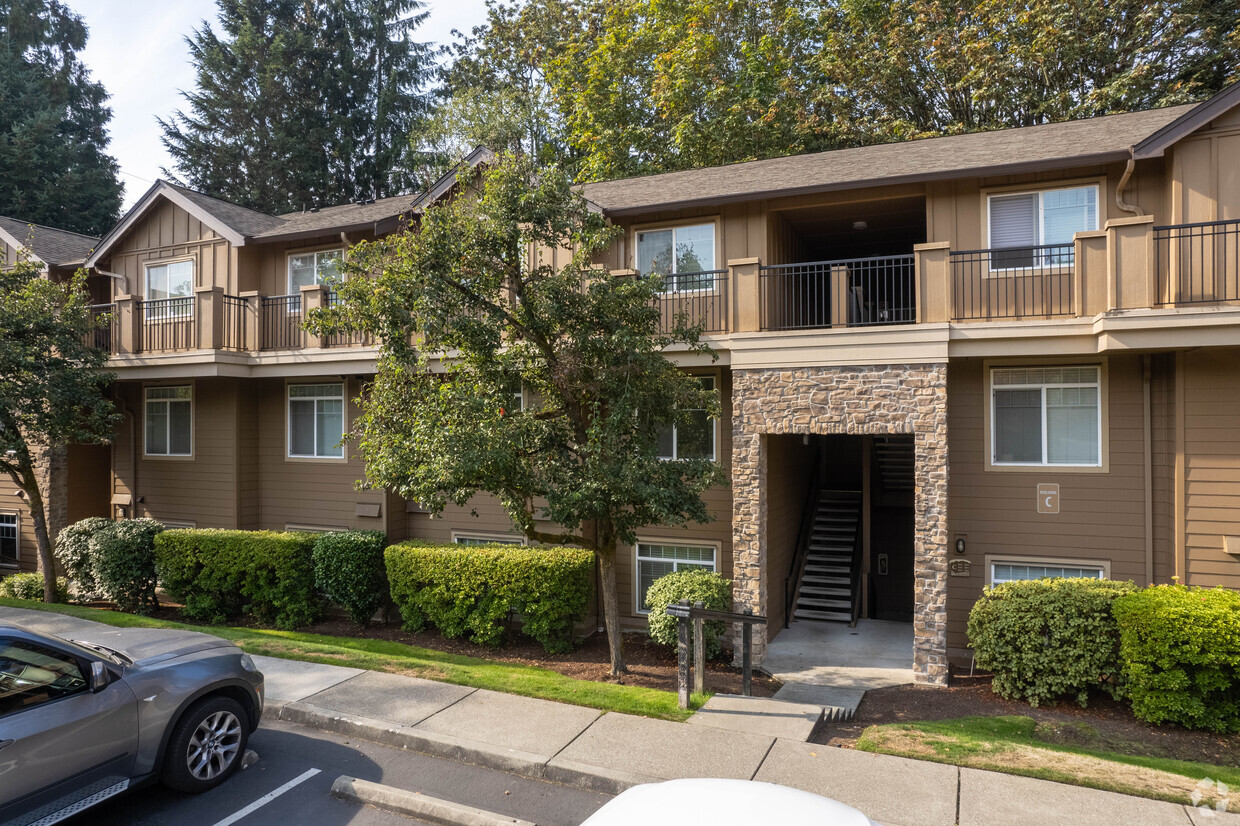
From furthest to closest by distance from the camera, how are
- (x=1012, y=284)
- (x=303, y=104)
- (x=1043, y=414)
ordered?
(x=303, y=104) < (x=1012, y=284) < (x=1043, y=414)

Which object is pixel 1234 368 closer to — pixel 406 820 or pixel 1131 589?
pixel 1131 589

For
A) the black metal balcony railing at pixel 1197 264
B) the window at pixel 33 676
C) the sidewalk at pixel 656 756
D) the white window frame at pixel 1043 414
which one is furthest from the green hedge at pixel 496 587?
the black metal balcony railing at pixel 1197 264

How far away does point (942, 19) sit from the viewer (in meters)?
20.5

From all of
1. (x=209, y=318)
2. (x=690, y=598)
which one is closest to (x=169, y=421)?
(x=209, y=318)

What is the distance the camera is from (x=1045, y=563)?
10.5m

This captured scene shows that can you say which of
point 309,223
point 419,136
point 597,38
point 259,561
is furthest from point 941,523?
point 419,136

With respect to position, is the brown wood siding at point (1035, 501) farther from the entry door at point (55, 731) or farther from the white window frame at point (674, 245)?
the entry door at point (55, 731)

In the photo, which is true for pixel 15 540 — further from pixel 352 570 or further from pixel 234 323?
pixel 352 570

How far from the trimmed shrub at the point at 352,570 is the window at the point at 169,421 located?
5.46 meters

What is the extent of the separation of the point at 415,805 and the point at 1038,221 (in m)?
11.3

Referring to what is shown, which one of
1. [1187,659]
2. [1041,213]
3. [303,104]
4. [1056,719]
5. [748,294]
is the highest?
[303,104]

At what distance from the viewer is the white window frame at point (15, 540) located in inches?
674

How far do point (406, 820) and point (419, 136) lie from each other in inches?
1154

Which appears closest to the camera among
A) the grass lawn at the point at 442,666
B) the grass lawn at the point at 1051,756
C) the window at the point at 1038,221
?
the grass lawn at the point at 1051,756
